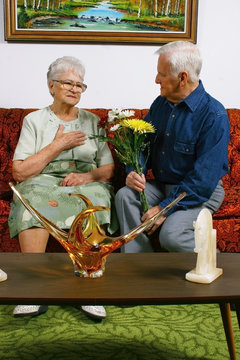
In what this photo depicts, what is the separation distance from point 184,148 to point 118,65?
1312 millimetres

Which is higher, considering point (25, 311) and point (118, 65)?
point (118, 65)

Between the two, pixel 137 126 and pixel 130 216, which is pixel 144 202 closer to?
pixel 130 216

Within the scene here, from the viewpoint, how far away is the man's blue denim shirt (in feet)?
8.03

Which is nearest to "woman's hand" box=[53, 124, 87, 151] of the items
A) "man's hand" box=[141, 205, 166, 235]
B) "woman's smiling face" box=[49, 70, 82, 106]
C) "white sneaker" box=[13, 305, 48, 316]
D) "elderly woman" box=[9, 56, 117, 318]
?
"elderly woman" box=[9, 56, 117, 318]

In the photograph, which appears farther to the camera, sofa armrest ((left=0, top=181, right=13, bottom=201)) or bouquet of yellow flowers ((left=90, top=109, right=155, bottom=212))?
sofa armrest ((left=0, top=181, right=13, bottom=201))

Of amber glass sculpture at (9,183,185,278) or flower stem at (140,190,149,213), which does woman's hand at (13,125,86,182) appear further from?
amber glass sculpture at (9,183,185,278)

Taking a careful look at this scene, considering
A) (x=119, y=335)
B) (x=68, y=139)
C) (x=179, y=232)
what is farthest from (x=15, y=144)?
(x=119, y=335)

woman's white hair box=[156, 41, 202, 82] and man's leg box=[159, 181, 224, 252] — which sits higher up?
woman's white hair box=[156, 41, 202, 82]

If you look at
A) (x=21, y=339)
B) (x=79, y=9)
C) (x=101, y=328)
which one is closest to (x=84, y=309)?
(x=101, y=328)

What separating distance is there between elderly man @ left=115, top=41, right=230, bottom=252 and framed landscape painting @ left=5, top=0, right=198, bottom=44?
1.04 m

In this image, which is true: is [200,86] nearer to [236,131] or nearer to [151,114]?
[151,114]

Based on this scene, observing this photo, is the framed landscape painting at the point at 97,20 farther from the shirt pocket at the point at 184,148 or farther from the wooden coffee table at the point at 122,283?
the wooden coffee table at the point at 122,283

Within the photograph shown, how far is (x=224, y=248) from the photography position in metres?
2.62

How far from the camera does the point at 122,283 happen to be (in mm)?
1426
